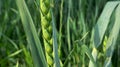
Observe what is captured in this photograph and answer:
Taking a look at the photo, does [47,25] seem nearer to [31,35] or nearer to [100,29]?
[31,35]

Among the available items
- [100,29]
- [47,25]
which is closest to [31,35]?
[47,25]

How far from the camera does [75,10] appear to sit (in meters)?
1.84

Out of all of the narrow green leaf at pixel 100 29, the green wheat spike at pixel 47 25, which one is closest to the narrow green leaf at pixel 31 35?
the green wheat spike at pixel 47 25

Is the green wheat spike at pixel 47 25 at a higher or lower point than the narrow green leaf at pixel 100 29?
higher

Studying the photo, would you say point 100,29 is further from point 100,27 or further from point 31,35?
point 31,35

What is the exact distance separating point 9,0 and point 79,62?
3.50 ft

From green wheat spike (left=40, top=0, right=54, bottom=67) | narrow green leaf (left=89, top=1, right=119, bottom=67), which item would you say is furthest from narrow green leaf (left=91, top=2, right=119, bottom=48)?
green wheat spike (left=40, top=0, right=54, bottom=67)

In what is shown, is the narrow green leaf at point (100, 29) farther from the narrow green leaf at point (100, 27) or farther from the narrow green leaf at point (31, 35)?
the narrow green leaf at point (31, 35)

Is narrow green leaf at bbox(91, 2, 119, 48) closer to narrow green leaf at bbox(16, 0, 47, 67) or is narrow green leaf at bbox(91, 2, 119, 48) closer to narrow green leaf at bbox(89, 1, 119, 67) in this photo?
narrow green leaf at bbox(89, 1, 119, 67)

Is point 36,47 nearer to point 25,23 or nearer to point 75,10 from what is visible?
point 25,23

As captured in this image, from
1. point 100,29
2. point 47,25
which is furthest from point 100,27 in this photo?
point 47,25

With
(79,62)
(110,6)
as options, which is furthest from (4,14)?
(110,6)

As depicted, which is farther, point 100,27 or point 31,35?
point 100,27

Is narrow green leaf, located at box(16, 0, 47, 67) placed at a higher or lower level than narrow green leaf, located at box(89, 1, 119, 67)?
higher
